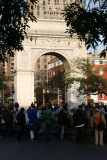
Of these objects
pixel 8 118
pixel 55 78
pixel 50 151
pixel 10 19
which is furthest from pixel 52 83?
pixel 50 151

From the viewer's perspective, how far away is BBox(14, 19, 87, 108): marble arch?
41.5m

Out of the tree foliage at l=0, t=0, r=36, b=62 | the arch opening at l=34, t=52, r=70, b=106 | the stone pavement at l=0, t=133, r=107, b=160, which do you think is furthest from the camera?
the arch opening at l=34, t=52, r=70, b=106

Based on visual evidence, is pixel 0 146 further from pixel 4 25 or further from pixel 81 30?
pixel 81 30

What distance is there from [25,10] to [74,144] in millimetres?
6118

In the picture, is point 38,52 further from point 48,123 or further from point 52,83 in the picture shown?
point 52,83

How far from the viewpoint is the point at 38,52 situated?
42.3 metres

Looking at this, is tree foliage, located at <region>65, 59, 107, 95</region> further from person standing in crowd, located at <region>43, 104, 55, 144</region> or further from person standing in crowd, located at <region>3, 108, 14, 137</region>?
person standing in crowd, located at <region>43, 104, 55, 144</region>

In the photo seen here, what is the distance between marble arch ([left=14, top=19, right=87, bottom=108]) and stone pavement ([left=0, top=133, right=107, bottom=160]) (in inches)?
1054

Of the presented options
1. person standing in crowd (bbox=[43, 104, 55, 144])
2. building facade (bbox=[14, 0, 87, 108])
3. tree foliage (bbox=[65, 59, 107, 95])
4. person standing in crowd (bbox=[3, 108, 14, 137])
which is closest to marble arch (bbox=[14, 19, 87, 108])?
building facade (bbox=[14, 0, 87, 108])

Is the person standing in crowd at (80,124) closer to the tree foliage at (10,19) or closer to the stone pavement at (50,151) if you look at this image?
the stone pavement at (50,151)

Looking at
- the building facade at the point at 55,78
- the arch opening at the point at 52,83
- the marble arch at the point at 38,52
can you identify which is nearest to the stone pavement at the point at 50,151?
the marble arch at the point at 38,52

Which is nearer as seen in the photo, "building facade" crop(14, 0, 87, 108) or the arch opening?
"building facade" crop(14, 0, 87, 108)

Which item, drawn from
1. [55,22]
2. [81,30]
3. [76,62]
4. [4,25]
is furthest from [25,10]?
[55,22]

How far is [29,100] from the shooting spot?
4156cm
